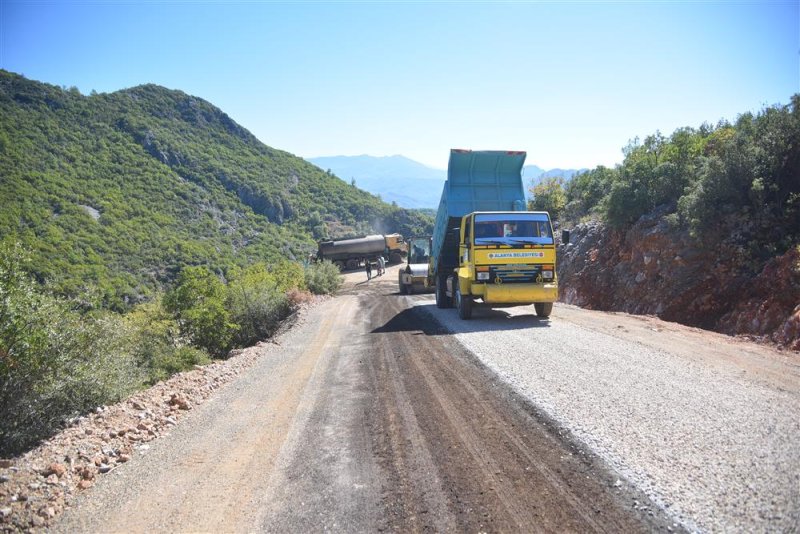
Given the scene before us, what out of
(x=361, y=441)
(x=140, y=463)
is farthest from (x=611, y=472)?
(x=140, y=463)

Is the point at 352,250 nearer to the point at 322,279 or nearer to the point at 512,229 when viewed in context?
the point at 322,279

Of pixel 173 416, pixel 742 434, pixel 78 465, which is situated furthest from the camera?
pixel 173 416

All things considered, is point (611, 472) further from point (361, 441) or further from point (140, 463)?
point (140, 463)

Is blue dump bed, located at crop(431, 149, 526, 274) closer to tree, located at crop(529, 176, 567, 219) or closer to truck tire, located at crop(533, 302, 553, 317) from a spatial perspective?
truck tire, located at crop(533, 302, 553, 317)

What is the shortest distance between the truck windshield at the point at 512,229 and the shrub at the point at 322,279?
48.6 feet

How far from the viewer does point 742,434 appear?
14.2 ft

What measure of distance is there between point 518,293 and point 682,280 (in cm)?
502

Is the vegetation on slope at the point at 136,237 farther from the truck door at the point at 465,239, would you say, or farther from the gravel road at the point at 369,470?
the truck door at the point at 465,239

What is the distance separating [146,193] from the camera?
5478 cm

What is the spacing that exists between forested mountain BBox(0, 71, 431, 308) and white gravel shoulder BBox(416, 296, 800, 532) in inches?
952

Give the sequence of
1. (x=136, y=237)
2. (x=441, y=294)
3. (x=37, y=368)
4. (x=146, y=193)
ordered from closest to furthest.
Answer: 1. (x=37, y=368)
2. (x=441, y=294)
3. (x=136, y=237)
4. (x=146, y=193)

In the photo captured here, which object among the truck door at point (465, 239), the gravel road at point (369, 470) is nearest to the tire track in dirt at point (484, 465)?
the gravel road at point (369, 470)

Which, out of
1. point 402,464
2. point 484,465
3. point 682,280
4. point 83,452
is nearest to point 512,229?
point 682,280

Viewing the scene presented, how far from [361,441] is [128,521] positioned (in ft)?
7.20
